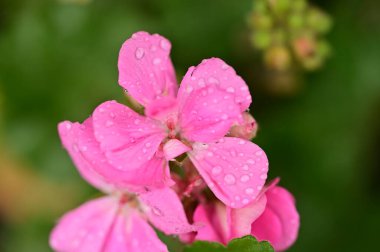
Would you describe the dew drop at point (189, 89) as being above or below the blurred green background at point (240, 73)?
above

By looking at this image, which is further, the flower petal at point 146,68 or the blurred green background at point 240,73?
the blurred green background at point 240,73

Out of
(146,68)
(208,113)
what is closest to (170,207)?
(208,113)

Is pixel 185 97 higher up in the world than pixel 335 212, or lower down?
higher up

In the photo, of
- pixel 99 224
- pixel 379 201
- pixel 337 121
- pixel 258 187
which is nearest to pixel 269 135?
pixel 337 121

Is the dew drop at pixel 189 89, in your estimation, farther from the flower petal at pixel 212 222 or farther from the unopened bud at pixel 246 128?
the flower petal at pixel 212 222

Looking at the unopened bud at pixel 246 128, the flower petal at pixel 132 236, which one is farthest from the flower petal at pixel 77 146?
the unopened bud at pixel 246 128

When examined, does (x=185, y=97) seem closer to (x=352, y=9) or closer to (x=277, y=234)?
(x=277, y=234)
